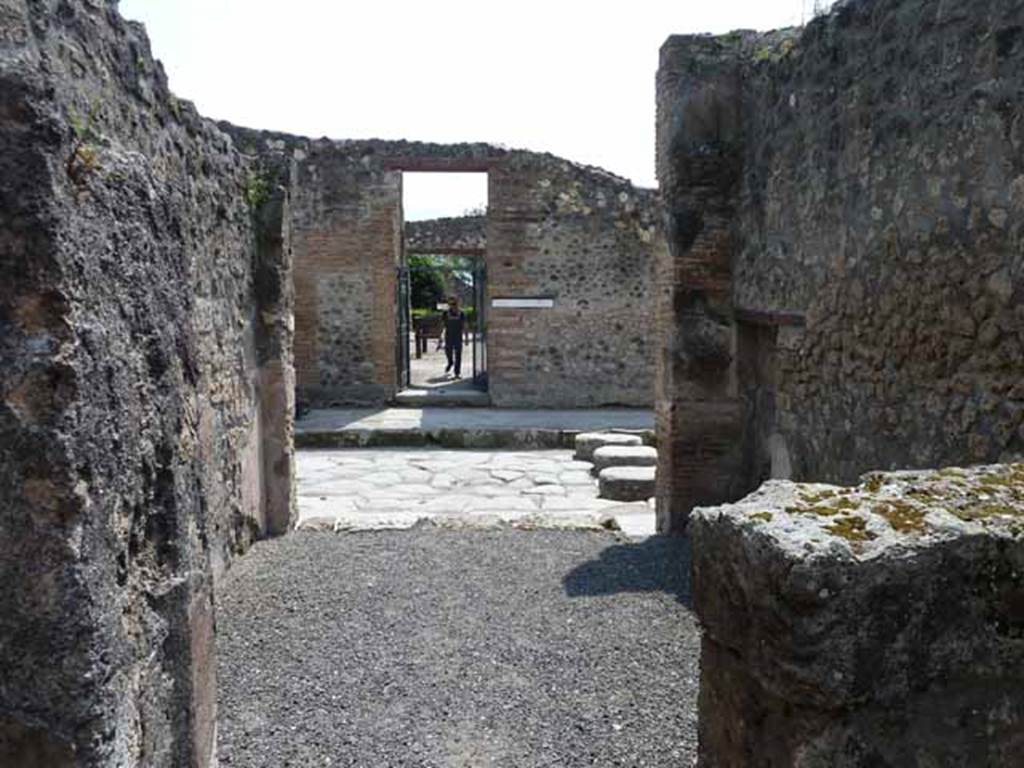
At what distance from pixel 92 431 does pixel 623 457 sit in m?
8.59

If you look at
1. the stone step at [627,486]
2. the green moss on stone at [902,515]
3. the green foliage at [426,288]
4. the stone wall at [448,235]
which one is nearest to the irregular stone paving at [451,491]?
the stone step at [627,486]

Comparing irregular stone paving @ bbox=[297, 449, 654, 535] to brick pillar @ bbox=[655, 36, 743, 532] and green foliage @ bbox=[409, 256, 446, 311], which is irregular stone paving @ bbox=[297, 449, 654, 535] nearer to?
brick pillar @ bbox=[655, 36, 743, 532]

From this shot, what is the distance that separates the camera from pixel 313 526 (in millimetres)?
7305

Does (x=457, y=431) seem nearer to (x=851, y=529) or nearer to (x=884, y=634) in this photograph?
(x=851, y=529)

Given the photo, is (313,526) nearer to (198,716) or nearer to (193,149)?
(193,149)

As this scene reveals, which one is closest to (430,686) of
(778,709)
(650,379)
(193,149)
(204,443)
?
(204,443)

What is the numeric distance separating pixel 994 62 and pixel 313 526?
19.0 ft

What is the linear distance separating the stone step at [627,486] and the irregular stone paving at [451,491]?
14 cm

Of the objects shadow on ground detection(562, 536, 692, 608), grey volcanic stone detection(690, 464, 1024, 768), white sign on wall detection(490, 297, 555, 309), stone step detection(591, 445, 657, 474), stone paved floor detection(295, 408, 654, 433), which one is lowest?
shadow on ground detection(562, 536, 692, 608)

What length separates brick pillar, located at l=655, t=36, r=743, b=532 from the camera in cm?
662

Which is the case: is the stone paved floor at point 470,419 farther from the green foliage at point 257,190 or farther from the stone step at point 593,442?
the green foliage at point 257,190

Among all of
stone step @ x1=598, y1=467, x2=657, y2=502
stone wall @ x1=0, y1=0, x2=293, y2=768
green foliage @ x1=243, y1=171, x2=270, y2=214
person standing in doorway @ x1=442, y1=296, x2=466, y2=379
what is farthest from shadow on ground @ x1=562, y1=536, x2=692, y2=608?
person standing in doorway @ x1=442, y1=296, x2=466, y2=379

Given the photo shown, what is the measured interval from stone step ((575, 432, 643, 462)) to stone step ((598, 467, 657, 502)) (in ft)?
6.37

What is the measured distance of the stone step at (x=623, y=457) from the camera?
32.6ft
